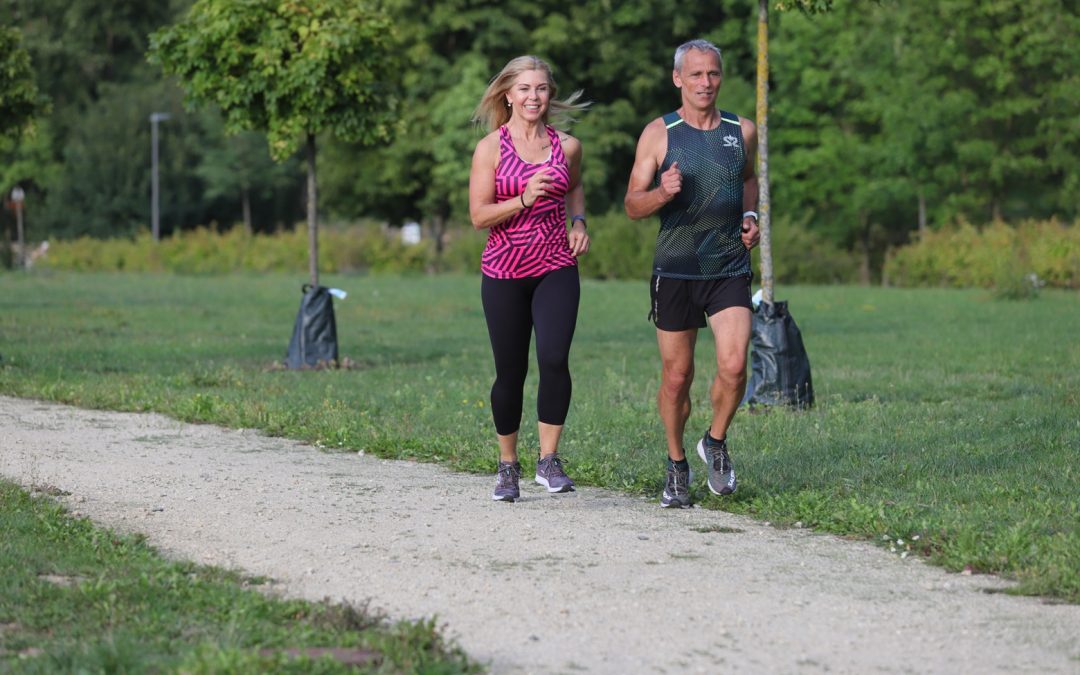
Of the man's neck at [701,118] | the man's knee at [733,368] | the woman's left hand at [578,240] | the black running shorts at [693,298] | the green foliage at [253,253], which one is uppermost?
the man's neck at [701,118]

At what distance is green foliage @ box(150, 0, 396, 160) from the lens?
16.4 metres

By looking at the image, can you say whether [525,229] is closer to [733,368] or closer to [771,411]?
[733,368]

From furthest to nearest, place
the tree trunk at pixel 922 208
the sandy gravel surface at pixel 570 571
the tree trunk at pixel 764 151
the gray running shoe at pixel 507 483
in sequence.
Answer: the tree trunk at pixel 922 208 → the tree trunk at pixel 764 151 → the gray running shoe at pixel 507 483 → the sandy gravel surface at pixel 570 571

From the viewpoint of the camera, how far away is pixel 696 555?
6.83 meters

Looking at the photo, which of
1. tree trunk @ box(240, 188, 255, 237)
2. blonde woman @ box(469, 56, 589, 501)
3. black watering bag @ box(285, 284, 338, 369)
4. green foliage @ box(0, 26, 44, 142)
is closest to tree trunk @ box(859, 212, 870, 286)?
green foliage @ box(0, 26, 44, 142)

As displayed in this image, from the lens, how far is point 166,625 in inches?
217

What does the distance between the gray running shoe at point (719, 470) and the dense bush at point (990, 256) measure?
2358 cm

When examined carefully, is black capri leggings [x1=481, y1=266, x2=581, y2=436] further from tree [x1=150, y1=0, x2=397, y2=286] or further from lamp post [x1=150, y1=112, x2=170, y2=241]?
lamp post [x1=150, y1=112, x2=170, y2=241]

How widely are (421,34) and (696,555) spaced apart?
154ft

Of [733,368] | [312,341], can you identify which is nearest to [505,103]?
[733,368]

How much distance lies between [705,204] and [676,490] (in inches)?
54.9

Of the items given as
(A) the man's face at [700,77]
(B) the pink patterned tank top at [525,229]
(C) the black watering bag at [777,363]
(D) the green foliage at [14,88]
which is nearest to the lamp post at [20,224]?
(D) the green foliage at [14,88]

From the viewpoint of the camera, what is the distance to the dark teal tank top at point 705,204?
7949mm

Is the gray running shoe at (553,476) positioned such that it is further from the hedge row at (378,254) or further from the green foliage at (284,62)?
the hedge row at (378,254)
